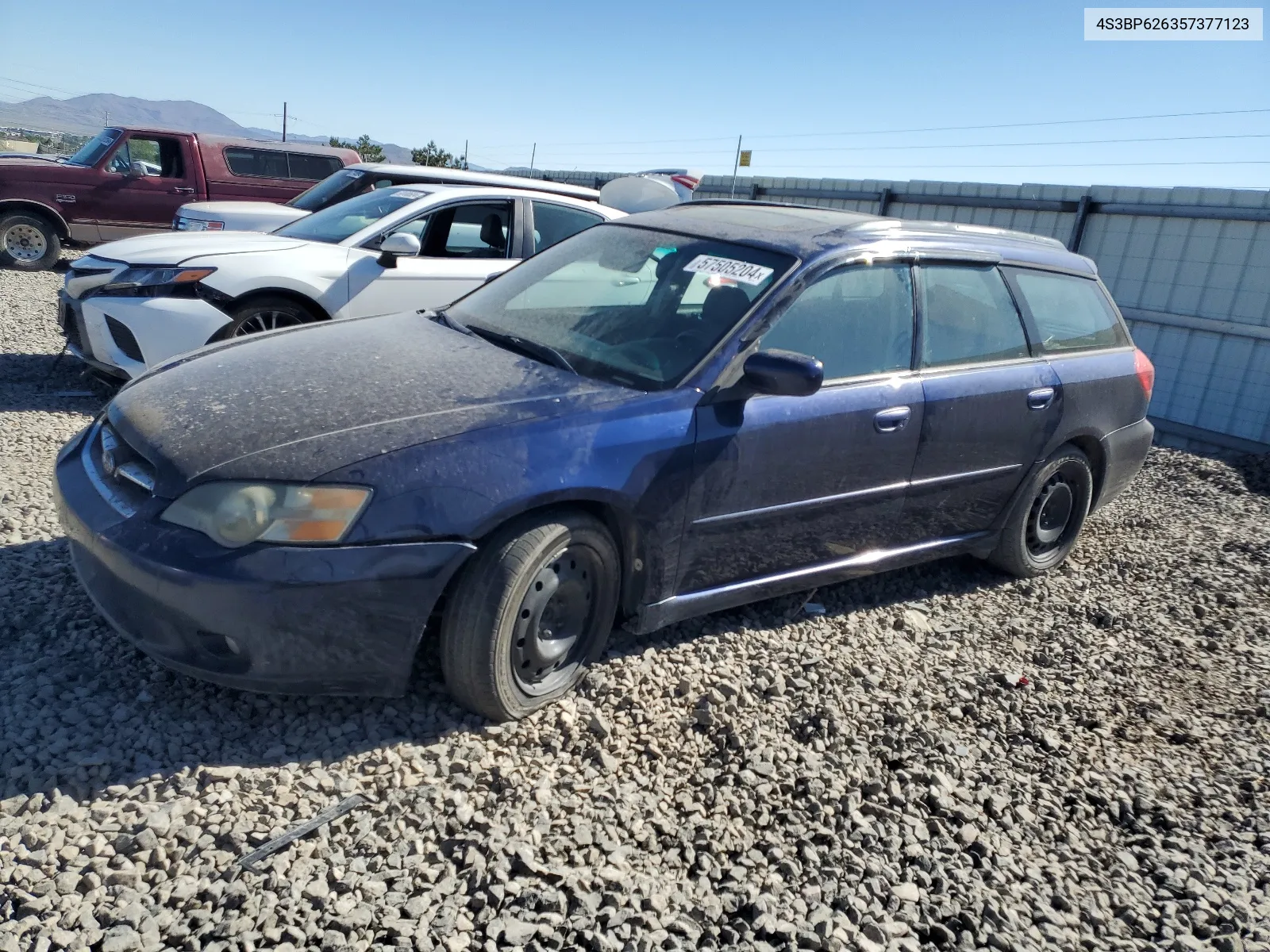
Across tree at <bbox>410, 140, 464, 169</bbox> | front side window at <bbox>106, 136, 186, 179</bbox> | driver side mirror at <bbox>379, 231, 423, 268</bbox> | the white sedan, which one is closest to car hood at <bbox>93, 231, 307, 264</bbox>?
the white sedan

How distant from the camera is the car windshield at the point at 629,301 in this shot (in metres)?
3.37

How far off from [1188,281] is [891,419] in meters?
7.12

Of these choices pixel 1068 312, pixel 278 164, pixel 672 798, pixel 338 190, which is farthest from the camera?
pixel 278 164

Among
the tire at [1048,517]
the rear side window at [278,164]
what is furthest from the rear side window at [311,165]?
the tire at [1048,517]

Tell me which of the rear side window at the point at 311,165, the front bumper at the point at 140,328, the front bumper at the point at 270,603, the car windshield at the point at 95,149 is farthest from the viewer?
the rear side window at the point at 311,165

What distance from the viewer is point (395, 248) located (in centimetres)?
611

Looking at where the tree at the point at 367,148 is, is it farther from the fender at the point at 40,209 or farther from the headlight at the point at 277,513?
the headlight at the point at 277,513

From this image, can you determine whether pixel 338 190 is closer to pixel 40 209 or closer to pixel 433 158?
pixel 40 209

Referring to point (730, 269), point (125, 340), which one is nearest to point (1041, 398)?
point (730, 269)

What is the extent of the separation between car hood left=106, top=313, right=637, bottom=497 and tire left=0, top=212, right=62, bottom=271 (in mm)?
10121

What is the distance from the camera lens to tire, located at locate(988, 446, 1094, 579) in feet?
14.8

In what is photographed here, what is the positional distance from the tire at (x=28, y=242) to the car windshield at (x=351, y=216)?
6446 mm

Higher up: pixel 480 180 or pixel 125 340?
pixel 480 180

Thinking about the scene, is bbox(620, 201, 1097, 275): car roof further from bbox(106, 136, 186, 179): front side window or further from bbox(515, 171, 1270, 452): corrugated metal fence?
bbox(106, 136, 186, 179): front side window
